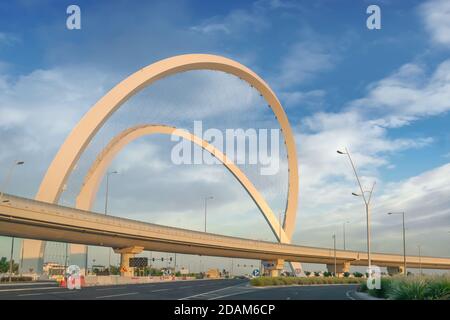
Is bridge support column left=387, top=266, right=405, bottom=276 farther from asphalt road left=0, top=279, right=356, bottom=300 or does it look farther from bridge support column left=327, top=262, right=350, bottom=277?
asphalt road left=0, top=279, right=356, bottom=300

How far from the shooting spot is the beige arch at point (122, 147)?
7844cm

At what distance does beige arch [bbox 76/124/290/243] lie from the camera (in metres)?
78.4

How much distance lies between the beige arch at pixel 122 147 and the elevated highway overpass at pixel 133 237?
659 cm

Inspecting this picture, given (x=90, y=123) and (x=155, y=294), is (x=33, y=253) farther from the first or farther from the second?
(x=155, y=294)

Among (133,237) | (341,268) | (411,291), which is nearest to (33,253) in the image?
(133,237)

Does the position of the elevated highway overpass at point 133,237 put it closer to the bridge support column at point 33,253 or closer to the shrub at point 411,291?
the bridge support column at point 33,253

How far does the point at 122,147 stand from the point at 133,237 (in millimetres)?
18215

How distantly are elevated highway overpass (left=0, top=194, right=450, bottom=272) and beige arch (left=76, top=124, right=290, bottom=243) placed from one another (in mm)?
6588

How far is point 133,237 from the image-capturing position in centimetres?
6875

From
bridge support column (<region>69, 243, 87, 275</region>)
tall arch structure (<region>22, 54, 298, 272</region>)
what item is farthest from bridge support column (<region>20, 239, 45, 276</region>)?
bridge support column (<region>69, 243, 87, 275</region>)

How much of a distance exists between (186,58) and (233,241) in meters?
39.0

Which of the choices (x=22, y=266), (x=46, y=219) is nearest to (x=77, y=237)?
(x=22, y=266)

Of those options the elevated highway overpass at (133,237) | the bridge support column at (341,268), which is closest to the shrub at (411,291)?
the elevated highway overpass at (133,237)
